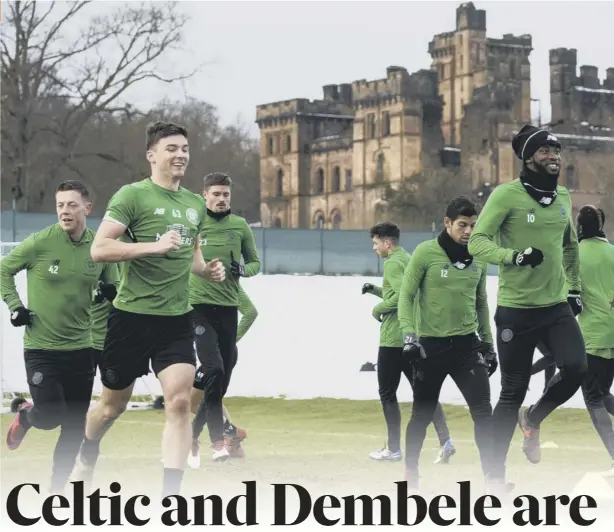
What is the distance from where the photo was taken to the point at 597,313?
35.2 ft

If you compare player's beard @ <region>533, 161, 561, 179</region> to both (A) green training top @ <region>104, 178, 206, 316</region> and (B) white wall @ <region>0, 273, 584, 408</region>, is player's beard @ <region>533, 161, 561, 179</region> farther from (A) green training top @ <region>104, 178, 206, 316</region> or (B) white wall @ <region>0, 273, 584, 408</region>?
(B) white wall @ <region>0, 273, 584, 408</region>

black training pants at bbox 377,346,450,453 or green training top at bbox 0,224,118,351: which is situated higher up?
green training top at bbox 0,224,118,351

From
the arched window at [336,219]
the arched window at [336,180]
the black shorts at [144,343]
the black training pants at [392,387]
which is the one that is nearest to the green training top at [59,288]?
the black shorts at [144,343]

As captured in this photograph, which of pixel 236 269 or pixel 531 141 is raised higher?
pixel 531 141

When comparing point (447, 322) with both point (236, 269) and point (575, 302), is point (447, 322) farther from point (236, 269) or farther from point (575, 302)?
point (236, 269)

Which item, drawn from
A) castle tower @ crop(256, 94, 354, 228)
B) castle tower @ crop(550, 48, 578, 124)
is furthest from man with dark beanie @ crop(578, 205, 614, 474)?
castle tower @ crop(256, 94, 354, 228)

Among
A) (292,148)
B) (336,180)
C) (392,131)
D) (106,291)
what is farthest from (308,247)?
(292,148)

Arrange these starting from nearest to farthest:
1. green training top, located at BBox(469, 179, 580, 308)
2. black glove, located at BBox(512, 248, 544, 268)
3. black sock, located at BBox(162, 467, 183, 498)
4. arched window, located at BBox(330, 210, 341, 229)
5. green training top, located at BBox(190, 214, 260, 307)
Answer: black sock, located at BBox(162, 467, 183, 498) → black glove, located at BBox(512, 248, 544, 268) → green training top, located at BBox(469, 179, 580, 308) → green training top, located at BBox(190, 214, 260, 307) → arched window, located at BBox(330, 210, 341, 229)

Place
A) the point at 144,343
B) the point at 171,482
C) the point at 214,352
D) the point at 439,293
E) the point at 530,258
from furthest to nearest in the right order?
the point at 214,352
the point at 439,293
the point at 530,258
the point at 144,343
the point at 171,482

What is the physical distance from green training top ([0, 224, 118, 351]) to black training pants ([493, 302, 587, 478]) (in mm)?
2486

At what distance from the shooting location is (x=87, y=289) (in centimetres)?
943

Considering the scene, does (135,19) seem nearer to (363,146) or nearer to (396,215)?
(396,215)

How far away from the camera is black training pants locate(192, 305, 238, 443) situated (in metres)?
11.2

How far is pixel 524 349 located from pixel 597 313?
202 cm
